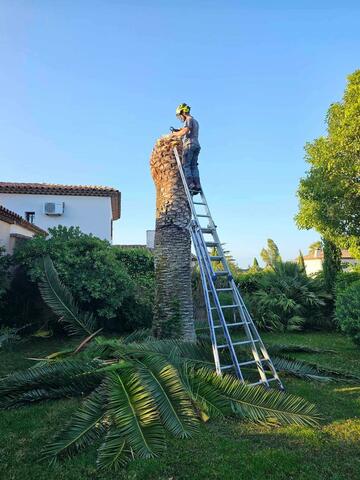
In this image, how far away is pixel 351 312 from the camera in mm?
9586

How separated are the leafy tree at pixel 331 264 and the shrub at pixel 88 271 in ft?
24.2

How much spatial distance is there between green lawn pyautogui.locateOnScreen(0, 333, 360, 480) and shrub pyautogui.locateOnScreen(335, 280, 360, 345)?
4424 mm

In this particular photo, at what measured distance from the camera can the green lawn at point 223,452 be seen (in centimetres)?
354

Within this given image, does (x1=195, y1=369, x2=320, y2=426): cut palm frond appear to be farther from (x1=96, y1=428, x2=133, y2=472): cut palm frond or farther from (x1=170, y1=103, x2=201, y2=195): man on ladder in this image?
(x1=170, y1=103, x2=201, y2=195): man on ladder

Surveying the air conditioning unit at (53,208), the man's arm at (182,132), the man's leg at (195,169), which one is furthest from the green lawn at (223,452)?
the air conditioning unit at (53,208)

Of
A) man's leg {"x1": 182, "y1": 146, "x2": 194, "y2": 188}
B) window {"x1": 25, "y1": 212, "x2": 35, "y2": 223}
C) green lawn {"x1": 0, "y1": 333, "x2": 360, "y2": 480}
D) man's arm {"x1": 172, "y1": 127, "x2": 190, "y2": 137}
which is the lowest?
green lawn {"x1": 0, "y1": 333, "x2": 360, "y2": 480}

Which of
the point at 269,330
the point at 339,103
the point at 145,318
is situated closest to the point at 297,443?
the point at 145,318

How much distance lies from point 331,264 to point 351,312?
233 inches

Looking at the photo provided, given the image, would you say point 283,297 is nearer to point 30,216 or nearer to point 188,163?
point 188,163

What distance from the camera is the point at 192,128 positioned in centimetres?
758

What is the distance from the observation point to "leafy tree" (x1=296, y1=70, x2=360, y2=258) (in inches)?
535

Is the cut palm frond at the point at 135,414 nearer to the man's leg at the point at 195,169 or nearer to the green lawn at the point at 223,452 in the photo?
the green lawn at the point at 223,452

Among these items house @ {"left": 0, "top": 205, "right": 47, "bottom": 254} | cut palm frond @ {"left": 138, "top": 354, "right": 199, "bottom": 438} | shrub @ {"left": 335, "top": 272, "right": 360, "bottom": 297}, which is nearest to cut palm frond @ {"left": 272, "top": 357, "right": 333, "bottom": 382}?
cut palm frond @ {"left": 138, "top": 354, "right": 199, "bottom": 438}

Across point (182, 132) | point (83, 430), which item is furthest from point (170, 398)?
point (182, 132)
